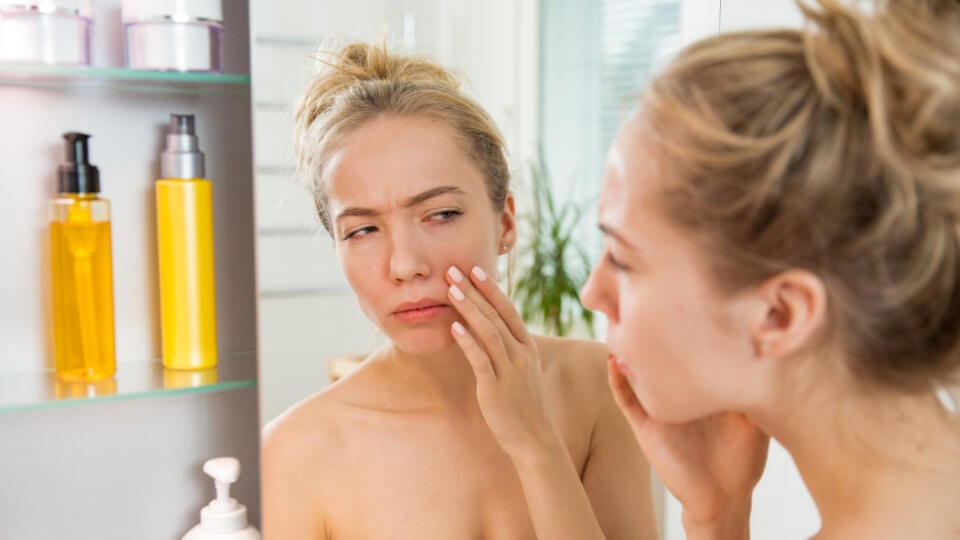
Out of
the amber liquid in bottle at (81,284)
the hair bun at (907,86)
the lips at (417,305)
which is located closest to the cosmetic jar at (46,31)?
the amber liquid in bottle at (81,284)

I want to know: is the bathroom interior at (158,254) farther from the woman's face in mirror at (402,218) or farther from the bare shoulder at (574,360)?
the bare shoulder at (574,360)

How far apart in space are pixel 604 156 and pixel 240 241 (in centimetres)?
42

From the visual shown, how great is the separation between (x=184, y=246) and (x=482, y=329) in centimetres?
26

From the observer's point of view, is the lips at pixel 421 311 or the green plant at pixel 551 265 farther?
the green plant at pixel 551 265

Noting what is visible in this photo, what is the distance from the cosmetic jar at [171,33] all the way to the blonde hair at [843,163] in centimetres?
38

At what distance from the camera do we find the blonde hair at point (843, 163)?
0.51 m

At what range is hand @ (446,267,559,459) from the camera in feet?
2.54

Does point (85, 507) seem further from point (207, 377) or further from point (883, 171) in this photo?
point (883, 171)

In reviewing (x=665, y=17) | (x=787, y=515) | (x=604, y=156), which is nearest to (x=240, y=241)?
(x=604, y=156)

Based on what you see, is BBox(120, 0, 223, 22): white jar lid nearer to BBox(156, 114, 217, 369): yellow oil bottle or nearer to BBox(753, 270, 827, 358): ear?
BBox(156, 114, 217, 369): yellow oil bottle

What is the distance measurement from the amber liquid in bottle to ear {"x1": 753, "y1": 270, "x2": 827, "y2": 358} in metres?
0.51

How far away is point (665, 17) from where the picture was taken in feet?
3.17

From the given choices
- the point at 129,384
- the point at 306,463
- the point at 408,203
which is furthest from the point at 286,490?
the point at 408,203

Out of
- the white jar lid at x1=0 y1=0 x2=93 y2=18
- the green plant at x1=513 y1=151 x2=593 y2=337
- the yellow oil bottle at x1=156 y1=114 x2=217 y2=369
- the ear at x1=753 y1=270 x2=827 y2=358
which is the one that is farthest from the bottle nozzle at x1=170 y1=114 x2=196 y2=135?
the ear at x1=753 y1=270 x2=827 y2=358
